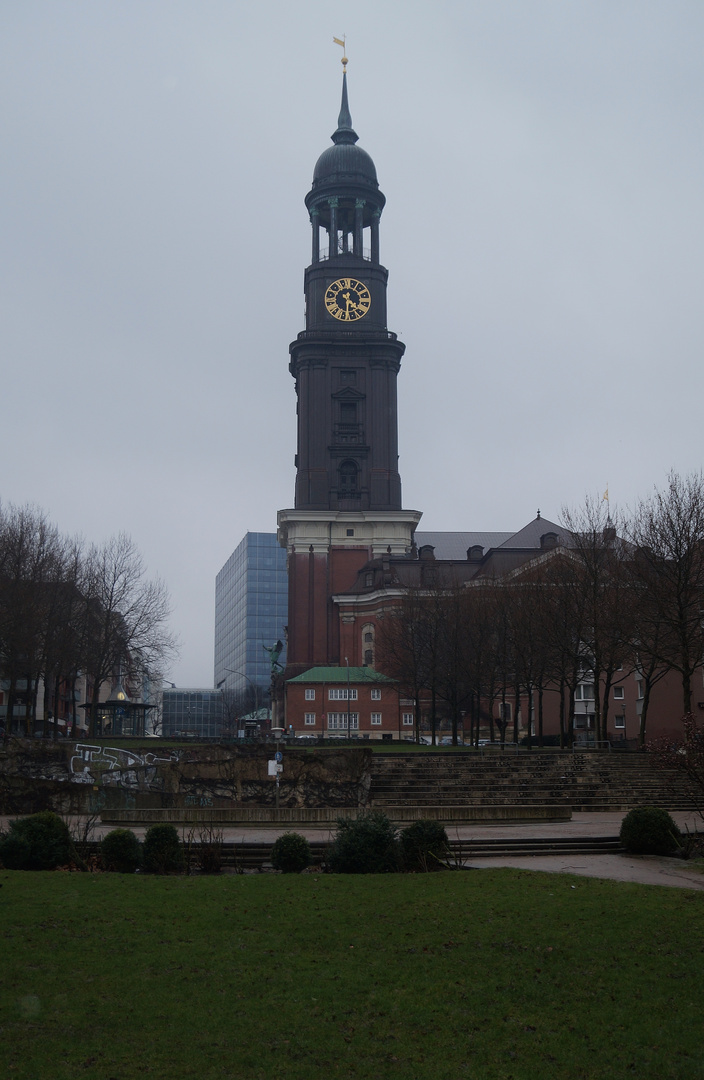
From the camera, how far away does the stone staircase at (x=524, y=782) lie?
3609 centimetres

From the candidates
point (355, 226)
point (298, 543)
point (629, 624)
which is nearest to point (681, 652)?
point (629, 624)

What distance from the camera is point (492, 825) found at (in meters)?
29.5

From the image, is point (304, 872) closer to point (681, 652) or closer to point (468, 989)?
point (468, 989)

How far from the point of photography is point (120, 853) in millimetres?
19672

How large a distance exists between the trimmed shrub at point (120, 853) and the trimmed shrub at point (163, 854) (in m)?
0.26

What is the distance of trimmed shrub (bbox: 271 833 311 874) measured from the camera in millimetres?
19859

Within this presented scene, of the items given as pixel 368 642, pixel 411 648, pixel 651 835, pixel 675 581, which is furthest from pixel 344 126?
pixel 651 835

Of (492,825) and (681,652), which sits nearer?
(492,825)

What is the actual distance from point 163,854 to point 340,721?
66.4 m

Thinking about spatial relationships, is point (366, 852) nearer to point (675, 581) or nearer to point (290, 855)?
point (290, 855)

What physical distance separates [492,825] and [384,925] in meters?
15.0

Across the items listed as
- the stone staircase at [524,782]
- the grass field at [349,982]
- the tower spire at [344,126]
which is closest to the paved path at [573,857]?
the grass field at [349,982]

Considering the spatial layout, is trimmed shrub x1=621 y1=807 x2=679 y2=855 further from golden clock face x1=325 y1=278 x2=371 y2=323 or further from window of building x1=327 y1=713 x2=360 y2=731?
golden clock face x1=325 y1=278 x2=371 y2=323

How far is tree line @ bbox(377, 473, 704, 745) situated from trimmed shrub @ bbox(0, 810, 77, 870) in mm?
29997
